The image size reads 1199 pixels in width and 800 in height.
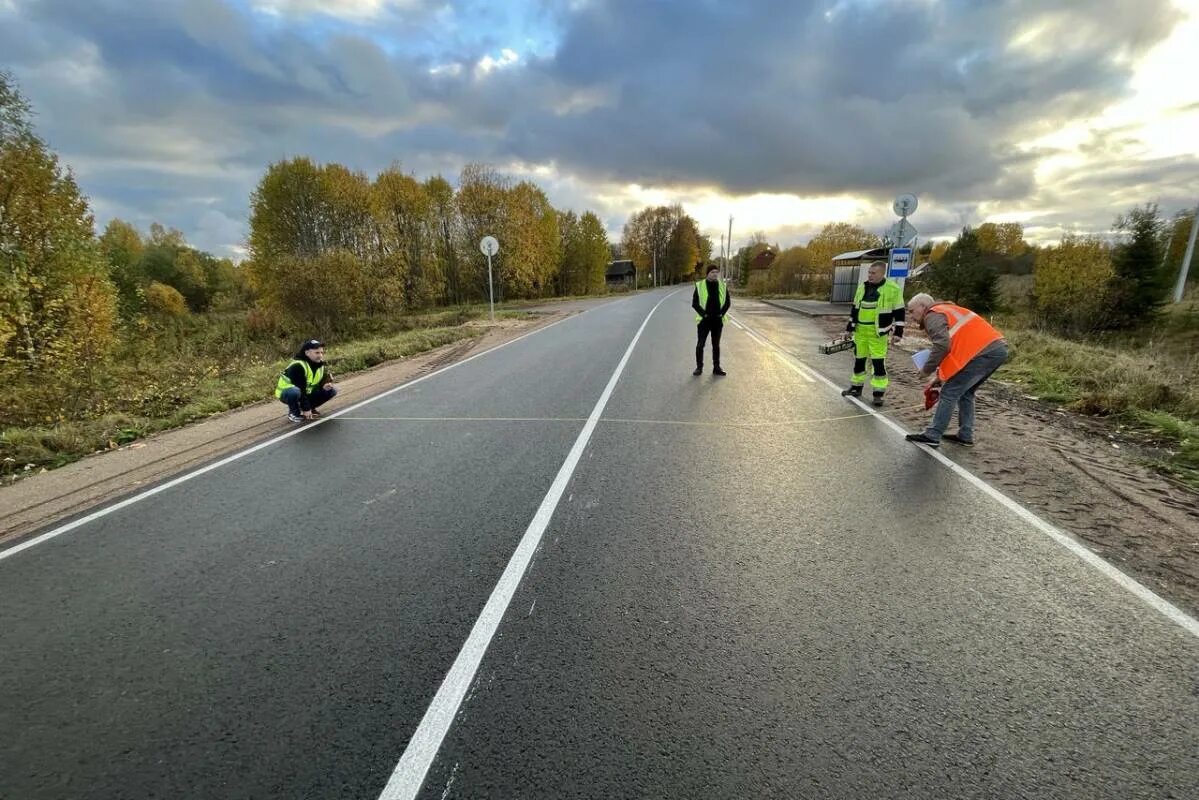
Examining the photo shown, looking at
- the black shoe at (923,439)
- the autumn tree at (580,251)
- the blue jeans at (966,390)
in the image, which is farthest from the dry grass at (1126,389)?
the autumn tree at (580,251)

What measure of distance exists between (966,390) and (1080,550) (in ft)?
7.85

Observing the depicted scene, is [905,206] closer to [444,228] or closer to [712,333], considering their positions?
[712,333]

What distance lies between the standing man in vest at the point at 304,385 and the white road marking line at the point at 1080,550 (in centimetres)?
751

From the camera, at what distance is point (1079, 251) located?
2583cm

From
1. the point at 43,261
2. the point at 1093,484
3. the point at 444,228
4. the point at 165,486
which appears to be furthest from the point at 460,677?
the point at 444,228

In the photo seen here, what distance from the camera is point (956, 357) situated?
208 inches

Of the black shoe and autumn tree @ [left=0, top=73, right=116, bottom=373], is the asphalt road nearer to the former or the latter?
the black shoe

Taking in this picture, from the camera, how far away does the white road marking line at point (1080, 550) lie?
2.71 metres

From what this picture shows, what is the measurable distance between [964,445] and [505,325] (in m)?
16.7

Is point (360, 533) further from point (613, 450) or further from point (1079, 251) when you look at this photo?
point (1079, 251)

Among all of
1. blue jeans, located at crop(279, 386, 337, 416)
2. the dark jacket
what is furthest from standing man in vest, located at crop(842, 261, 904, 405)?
blue jeans, located at crop(279, 386, 337, 416)

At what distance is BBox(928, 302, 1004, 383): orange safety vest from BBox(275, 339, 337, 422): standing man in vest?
7.64 m

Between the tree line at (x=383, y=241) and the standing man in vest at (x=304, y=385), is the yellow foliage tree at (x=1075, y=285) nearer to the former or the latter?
the standing man in vest at (x=304, y=385)

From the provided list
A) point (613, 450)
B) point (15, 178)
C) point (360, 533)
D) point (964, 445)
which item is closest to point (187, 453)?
point (360, 533)
